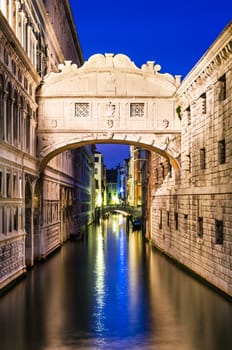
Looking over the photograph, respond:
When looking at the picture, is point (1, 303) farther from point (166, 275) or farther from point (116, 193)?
point (116, 193)

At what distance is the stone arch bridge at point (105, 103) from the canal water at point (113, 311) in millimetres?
6407

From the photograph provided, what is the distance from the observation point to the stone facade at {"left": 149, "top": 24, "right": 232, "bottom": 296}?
18812 mm

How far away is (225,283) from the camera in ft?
60.6

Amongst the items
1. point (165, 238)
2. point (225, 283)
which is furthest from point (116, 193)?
point (225, 283)


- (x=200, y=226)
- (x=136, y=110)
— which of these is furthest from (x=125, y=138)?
(x=200, y=226)

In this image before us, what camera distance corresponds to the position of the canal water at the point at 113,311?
13.0 metres

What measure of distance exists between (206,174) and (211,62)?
4415 mm

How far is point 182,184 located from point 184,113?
3.51m

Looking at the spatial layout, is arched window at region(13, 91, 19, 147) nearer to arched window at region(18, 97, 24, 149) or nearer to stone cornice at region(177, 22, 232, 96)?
arched window at region(18, 97, 24, 149)

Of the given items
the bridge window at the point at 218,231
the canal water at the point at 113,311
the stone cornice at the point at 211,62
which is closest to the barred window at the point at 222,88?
the stone cornice at the point at 211,62

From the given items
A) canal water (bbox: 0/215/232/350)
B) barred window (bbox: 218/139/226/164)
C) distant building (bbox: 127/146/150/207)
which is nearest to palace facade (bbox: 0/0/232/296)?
barred window (bbox: 218/139/226/164)

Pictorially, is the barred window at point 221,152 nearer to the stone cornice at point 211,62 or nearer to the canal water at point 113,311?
the stone cornice at point 211,62

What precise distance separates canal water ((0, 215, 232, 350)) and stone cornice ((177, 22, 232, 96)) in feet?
26.4

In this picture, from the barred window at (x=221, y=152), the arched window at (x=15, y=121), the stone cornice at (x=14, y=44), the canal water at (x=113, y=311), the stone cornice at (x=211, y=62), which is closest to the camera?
the canal water at (x=113, y=311)
